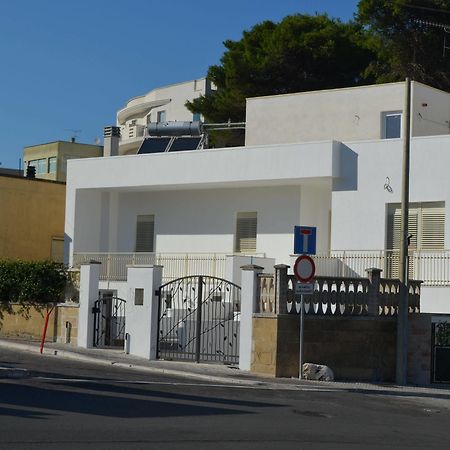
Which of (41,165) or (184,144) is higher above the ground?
(41,165)

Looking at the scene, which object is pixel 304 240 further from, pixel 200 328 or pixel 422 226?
pixel 422 226

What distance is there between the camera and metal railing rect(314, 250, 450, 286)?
30203 millimetres

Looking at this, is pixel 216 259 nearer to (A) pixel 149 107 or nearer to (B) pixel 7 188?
(B) pixel 7 188

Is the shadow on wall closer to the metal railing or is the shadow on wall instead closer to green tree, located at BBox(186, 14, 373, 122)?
the metal railing

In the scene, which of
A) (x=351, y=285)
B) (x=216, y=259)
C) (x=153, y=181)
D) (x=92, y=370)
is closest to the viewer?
(x=92, y=370)

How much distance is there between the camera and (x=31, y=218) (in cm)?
4066

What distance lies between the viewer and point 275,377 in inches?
891

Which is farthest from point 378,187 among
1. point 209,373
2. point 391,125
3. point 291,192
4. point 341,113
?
point 209,373

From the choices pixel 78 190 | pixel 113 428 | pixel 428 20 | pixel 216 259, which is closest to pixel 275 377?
pixel 113 428

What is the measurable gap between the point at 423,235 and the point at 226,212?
857cm

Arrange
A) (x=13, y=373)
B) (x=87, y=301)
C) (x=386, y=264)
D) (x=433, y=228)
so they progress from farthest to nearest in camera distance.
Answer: (x=386, y=264)
(x=433, y=228)
(x=87, y=301)
(x=13, y=373)

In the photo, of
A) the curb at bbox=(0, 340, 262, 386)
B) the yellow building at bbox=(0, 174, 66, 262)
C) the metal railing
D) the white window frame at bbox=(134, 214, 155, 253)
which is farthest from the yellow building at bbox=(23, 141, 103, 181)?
the curb at bbox=(0, 340, 262, 386)

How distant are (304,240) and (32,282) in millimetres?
10208

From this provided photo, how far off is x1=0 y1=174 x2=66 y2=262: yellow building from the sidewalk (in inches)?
527
